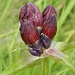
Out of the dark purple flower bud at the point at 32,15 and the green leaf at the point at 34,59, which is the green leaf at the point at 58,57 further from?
the dark purple flower bud at the point at 32,15

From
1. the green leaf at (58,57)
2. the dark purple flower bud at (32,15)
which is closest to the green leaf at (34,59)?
the green leaf at (58,57)

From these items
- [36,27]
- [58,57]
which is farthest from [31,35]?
[58,57]

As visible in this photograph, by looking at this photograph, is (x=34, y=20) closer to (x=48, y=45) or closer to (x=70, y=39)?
(x=48, y=45)

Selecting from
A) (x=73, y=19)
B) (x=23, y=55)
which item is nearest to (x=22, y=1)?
(x=73, y=19)

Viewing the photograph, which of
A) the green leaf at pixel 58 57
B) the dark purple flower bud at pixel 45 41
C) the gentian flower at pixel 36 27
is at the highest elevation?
the gentian flower at pixel 36 27

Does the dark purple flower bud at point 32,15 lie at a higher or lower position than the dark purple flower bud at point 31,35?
higher

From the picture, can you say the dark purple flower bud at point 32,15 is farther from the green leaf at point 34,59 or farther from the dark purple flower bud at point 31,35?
the green leaf at point 34,59

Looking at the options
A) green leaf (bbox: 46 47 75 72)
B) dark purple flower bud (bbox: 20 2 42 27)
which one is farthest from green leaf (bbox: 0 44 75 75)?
dark purple flower bud (bbox: 20 2 42 27)

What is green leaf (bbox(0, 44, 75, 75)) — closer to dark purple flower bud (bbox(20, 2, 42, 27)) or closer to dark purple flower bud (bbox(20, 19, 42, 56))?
dark purple flower bud (bbox(20, 19, 42, 56))

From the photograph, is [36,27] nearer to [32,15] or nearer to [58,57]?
[32,15]
